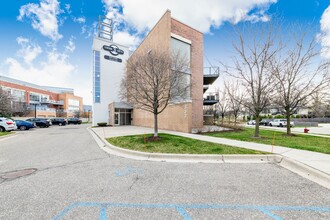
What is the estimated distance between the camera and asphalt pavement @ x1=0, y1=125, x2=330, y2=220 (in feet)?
8.73

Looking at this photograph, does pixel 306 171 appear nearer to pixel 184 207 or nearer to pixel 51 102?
pixel 184 207

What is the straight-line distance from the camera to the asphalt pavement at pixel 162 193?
8.73 feet

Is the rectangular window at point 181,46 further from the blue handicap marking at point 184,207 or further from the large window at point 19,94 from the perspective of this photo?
the large window at point 19,94

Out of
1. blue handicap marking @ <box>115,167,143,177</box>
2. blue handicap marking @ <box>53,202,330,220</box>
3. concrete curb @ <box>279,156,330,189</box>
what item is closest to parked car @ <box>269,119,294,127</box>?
concrete curb @ <box>279,156,330,189</box>

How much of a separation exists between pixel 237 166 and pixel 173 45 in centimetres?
1391

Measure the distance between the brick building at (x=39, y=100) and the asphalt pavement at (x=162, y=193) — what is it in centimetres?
4773

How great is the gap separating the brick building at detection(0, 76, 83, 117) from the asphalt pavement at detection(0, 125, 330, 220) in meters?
47.7

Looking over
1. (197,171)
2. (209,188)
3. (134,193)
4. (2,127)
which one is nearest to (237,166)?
(197,171)

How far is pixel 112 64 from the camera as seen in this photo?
30.5m

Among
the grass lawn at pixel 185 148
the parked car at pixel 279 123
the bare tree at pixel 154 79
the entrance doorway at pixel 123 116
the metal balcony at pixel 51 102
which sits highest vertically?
the metal balcony at pixel 51 102

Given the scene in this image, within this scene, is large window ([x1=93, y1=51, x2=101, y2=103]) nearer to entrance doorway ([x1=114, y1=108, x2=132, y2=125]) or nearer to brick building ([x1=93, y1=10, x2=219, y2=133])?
brick building ([x1=93, y1=10, x2=219, y2=133])

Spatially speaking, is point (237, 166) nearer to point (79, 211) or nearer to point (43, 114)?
point (79, 211)

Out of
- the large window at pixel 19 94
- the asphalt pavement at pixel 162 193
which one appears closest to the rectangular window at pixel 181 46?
the asphalt pavement at pixel 162 193

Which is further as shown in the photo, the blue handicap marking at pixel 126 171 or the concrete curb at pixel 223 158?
the concrete curb at pixel 223 158
